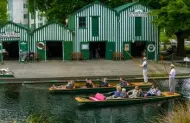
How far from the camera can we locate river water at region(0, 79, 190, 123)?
24.5 metres

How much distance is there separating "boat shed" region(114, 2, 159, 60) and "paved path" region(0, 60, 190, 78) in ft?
9.45

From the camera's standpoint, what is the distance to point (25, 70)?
4253cm

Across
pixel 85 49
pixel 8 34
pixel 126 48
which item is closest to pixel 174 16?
pixel 126 48

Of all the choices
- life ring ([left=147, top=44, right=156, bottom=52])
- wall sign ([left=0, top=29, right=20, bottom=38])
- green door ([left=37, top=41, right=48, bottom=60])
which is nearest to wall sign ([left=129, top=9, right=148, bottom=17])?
life ring ([left=147, top=44, right=156, bottom=52])

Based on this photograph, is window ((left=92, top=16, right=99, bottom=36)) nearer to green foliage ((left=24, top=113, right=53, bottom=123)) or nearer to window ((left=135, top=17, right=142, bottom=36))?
window ((left=135, top=17, right=142, bottom=36))

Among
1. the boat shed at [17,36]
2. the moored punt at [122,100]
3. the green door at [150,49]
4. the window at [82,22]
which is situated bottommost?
the moored punt at [122,100]

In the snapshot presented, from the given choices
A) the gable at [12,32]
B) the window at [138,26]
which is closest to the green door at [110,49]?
the window at [138,26]

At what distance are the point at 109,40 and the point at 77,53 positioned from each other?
4206mm

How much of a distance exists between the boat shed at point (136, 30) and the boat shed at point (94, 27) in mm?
853

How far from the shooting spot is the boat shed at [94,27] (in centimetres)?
5131

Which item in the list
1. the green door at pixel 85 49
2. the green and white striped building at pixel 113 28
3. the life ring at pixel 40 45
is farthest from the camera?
the green door at pixel 85 49

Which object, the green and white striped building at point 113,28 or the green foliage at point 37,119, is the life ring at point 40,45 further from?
the green foliage at point 37,119

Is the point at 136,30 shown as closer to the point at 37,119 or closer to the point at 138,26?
the point at 138,26

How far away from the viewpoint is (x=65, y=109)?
2698 cm
